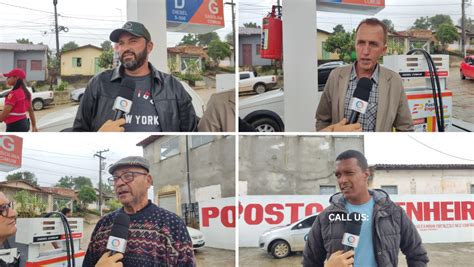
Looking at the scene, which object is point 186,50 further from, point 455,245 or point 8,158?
point 455,245

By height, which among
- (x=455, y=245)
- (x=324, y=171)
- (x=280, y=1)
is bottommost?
(x=455, y=245)

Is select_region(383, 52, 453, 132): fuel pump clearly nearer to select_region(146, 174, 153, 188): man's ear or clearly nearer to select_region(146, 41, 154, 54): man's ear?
select_region(146, 41, 154, 54): man's ear

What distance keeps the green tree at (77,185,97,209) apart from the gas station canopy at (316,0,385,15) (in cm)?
174

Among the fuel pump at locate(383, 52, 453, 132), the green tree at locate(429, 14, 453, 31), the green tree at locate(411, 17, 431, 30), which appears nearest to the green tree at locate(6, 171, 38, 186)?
the fuel pump at locate(383, 52, 453, 132)

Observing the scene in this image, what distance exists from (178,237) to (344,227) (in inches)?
38.7

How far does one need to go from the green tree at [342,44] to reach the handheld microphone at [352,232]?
3.08 feet

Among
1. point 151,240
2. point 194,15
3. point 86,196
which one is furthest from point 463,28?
point 86,196

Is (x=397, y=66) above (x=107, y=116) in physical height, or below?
above

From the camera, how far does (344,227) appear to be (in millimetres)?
3533

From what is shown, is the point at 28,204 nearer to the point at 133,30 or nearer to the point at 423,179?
the point at 133,30

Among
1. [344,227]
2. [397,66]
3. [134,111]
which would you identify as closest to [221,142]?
[134,111]

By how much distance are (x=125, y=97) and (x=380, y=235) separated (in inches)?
66.9

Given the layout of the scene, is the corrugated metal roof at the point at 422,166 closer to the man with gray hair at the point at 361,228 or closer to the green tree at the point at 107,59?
the man with gray hair at the point at 361,228

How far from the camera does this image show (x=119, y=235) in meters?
3.51
